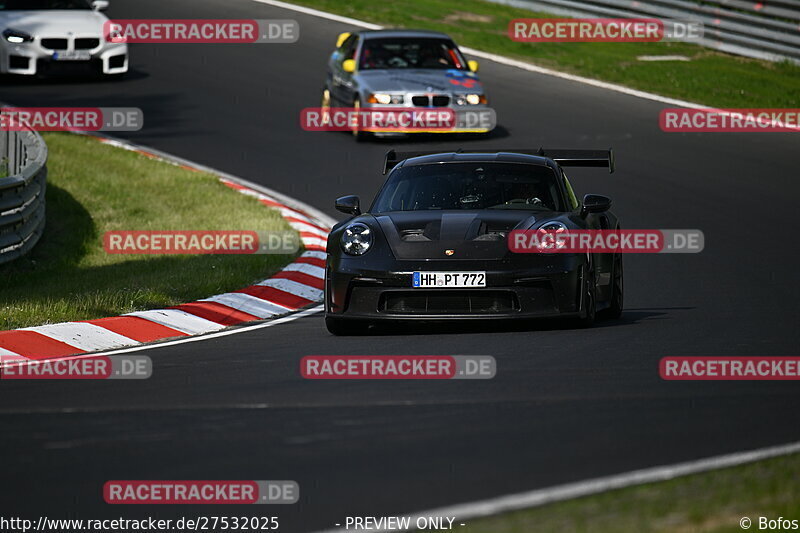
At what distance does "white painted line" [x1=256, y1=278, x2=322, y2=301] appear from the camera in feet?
40.3

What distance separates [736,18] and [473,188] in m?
17.3

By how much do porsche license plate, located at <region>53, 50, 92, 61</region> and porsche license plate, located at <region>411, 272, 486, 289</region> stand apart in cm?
1494

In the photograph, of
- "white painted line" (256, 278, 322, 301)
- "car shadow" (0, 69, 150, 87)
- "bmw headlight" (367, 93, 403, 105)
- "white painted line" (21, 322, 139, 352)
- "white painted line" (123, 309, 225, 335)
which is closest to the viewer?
"white painted line" (21, 322, 139, 352)

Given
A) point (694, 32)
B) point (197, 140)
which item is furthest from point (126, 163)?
point (694, 32)

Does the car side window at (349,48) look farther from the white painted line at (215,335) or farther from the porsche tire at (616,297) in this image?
the porsche tire at (616,297)

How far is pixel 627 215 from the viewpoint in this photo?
15820 millimetres

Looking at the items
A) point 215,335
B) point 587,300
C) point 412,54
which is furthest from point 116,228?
point 587,300

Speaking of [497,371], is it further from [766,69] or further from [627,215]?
[766,69]

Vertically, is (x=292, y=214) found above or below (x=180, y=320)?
below

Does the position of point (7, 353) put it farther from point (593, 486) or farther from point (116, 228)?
point (116, 228)

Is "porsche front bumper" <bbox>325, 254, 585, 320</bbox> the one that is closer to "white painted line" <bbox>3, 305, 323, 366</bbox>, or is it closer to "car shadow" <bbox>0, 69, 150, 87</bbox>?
"white painted line" <bbox>3, 305, 323, 366</bbox>

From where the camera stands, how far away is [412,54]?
69.3 ft

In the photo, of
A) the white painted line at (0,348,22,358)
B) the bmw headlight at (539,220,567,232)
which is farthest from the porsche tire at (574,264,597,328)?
the white painted line at (0,348,22,358)

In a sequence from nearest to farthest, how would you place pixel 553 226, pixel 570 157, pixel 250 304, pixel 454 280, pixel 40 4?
pixel 454 280
pixel 553 226
pixel 570 157
pixel 250 304
pixel 40 4
